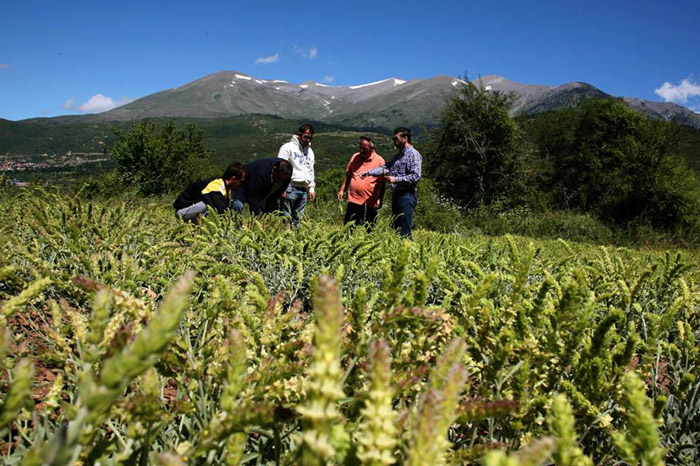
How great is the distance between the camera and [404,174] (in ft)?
23.1

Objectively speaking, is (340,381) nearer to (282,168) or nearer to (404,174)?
(282,168)

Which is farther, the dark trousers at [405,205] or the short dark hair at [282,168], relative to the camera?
the dark trousers at [405,205]

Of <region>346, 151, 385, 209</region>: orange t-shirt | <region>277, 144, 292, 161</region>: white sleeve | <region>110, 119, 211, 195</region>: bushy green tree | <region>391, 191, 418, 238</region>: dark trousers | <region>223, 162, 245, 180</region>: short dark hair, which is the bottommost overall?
<region>391, 191, 418, 238</region>: dark trousers

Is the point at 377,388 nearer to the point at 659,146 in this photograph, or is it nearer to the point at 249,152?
the point at 659,146

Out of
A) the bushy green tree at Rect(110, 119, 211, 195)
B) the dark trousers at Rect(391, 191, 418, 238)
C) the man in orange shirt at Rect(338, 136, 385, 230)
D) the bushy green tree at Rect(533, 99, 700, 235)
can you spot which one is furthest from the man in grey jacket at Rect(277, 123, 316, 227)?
the bushy green tree at Rect(110, 119, 211, 195)

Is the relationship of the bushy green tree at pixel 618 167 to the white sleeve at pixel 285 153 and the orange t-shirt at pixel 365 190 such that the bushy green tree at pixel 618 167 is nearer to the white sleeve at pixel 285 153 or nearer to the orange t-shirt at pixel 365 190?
the orange t-shirt at pixel 365 190

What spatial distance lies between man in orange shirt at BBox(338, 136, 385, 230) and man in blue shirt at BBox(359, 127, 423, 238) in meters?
0.17

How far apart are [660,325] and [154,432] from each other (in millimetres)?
1295

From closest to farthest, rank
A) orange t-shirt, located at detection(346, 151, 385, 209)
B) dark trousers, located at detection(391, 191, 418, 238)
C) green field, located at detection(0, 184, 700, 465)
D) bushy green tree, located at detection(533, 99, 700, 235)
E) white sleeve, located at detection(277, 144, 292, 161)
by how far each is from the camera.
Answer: green field, located at detection(0, 184, 700, 465), dark trousers, located at detection(391, 191, 418, 238), orange t-shirt, located at detection(346, 151, 385, 209), white sleeve, located at detection(277, 144, 292, 161), bushy green tree, located at detection(533, 99, 700, 235)

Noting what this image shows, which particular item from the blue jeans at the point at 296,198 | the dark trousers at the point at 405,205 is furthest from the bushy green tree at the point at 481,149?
→ the blue jeans at the point at 296,198

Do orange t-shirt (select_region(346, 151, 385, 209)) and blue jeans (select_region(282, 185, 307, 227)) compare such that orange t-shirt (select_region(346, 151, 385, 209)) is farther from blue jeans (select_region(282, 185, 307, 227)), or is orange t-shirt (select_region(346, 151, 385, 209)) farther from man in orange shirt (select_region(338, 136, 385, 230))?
blue jeans (select_region(282, 185, 307, 227))

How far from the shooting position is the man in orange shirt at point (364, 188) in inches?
273

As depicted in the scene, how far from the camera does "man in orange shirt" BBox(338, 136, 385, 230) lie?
6.94 metres

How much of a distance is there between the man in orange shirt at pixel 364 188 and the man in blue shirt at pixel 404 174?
0.56 feet
